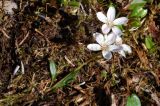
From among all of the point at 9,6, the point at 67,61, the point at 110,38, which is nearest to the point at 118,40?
the point at 110,38

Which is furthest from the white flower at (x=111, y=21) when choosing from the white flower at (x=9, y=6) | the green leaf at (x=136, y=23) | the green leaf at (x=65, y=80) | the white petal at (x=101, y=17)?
the white flower at (x=9, y=6)

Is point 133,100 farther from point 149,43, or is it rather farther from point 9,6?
point 9,6

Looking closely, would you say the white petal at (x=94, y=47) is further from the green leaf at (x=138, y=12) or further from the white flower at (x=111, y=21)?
the green leaf at (x=138, y=12)

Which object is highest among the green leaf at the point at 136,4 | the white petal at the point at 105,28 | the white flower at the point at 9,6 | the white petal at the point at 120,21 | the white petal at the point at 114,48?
the white flower at the point at 9,6

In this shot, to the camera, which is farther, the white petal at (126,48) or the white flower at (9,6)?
the white flower at (9,6)

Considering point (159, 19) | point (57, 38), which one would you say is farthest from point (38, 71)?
point (159, 19)

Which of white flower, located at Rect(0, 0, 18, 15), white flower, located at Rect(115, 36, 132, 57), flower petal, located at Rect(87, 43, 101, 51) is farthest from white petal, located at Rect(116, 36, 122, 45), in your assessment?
white flower, located at Rect(0, 0, 18, 15)

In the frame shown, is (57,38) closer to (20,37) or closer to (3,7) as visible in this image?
(20,37)
